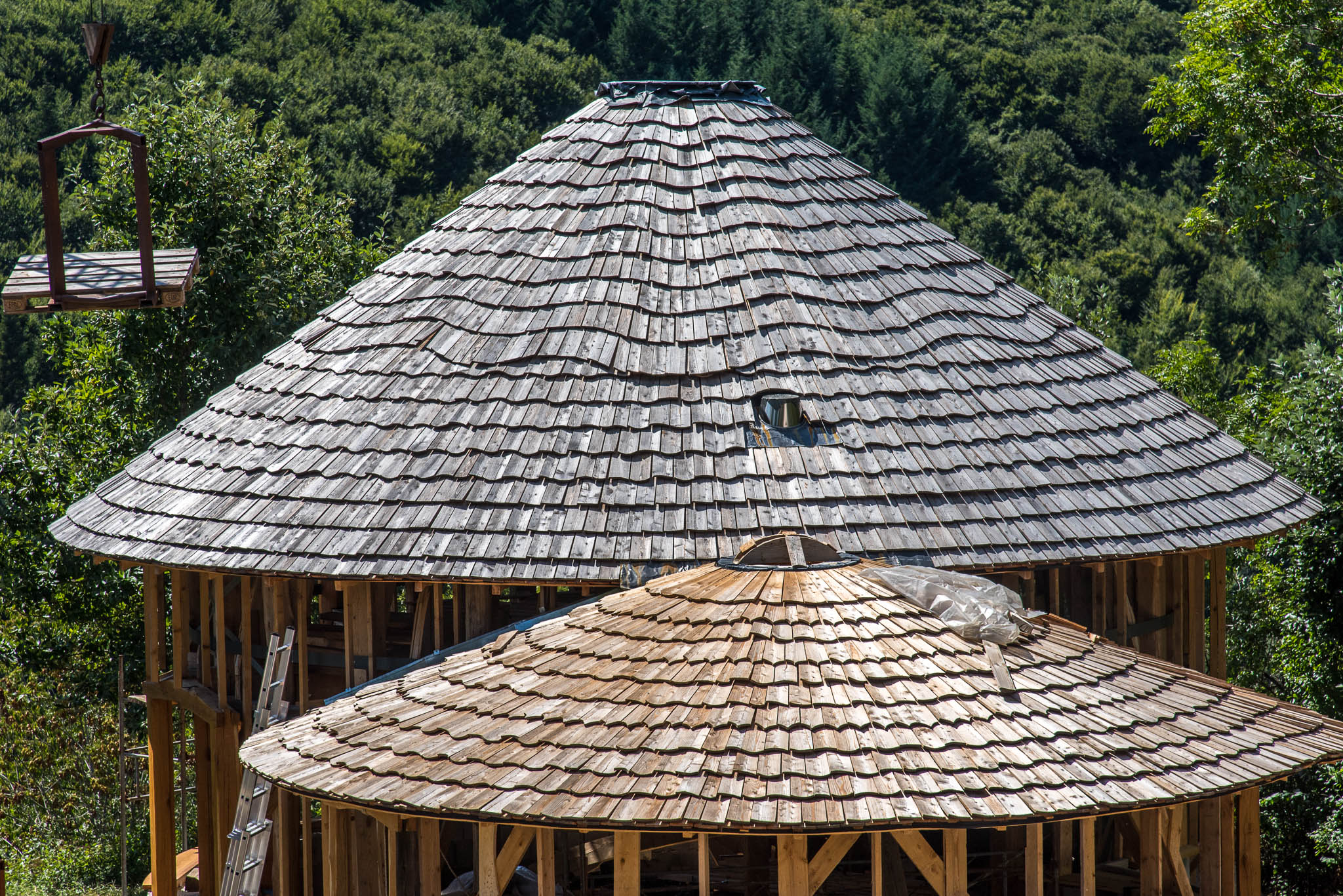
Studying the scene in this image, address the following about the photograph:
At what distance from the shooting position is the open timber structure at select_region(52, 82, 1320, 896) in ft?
32.4

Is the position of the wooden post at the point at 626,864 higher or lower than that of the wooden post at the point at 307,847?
higher

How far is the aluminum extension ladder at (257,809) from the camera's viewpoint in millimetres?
10523

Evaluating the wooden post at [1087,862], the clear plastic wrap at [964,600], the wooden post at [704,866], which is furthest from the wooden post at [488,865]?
the wooden post at [1087,862]

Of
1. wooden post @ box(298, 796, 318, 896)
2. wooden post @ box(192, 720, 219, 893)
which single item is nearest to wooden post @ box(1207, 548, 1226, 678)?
wooden post @ box(298, 796, 318, 896)

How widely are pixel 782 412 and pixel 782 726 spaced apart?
3.01 m

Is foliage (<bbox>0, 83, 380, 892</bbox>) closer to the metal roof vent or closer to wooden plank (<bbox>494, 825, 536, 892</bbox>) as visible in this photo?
the metal roof vent

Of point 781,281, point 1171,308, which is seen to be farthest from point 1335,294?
point 1171,308

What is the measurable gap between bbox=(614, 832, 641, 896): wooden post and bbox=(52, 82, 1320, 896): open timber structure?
1275mm

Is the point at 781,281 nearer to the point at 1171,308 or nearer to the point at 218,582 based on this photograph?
the point at 218,582

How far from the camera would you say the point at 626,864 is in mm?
7863

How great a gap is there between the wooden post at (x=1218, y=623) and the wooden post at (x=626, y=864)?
6.29 m

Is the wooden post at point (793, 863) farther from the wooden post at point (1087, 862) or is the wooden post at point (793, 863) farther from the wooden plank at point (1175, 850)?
the wooden plank at point (1175, 850)

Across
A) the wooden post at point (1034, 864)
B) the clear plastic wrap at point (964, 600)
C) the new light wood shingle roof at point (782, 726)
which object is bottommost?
the wooden post at point (1034, 864)

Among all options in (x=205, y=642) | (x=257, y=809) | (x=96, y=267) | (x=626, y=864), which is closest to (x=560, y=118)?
(x=205, y=642)
